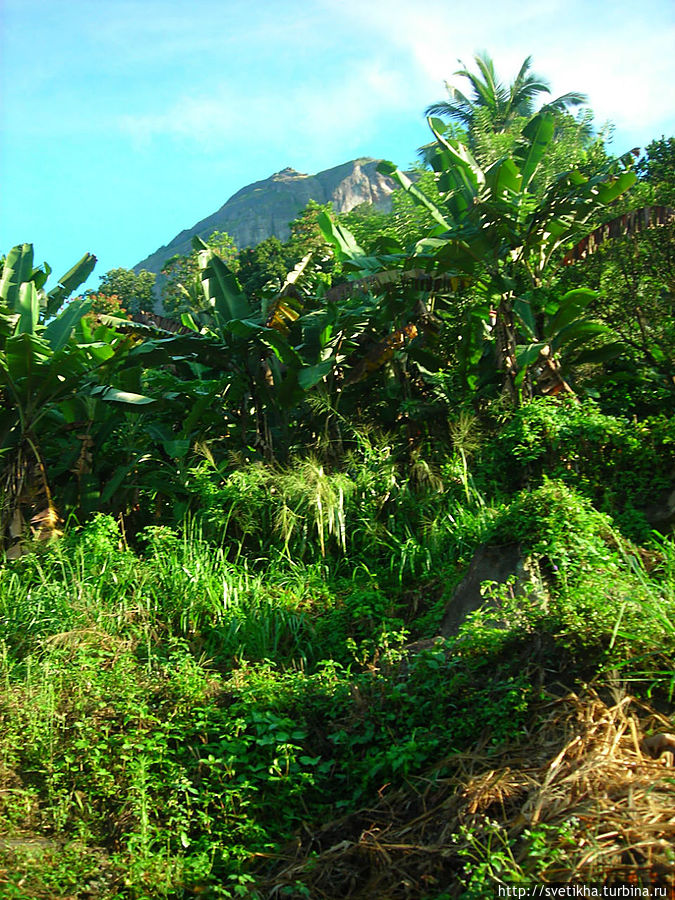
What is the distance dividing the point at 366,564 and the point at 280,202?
62871 millimetres

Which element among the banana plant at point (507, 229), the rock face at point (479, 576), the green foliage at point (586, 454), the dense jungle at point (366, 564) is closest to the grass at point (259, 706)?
the dense jungle at point (366, 564)

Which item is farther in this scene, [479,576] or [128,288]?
[128,288]

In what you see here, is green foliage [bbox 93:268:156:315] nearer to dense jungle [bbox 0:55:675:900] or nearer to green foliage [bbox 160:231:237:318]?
green foliage [bbox 160:231:237:318]

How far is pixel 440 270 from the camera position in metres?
8.89

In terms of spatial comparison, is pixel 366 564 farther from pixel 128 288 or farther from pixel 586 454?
pixel 128 288

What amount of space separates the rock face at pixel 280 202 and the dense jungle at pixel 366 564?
52212 millimetres

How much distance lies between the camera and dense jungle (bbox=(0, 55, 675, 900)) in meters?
3.78

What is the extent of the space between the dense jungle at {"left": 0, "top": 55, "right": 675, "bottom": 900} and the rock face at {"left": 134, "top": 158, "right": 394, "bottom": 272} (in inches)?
2056

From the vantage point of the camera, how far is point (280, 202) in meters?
66.4

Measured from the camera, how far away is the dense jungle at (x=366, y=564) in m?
3.78

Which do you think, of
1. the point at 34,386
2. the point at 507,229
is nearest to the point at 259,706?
the point at 34,386

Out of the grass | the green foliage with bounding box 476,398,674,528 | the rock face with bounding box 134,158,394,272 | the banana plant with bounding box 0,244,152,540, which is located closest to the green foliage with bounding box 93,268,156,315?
the banana plant with bounding box 0,244,152,540

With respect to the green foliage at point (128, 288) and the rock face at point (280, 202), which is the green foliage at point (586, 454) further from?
the rock face at point (280, 202)

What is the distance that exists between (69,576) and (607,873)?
5.50 m
